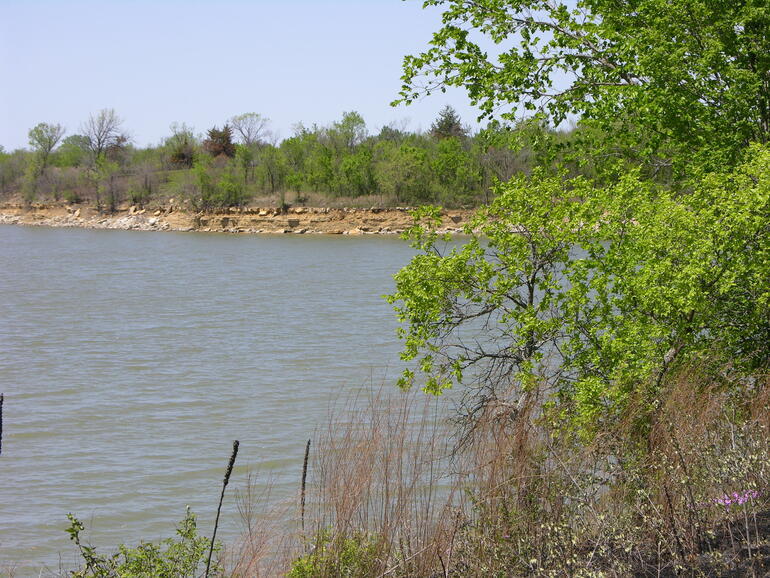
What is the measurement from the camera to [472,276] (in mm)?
9578

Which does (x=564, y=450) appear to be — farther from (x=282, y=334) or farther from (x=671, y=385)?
(x=282, y=334)

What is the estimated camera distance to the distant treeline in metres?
88.9

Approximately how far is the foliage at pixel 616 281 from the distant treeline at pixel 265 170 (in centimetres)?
6663

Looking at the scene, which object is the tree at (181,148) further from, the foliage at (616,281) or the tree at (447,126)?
the foliage at (616,281)

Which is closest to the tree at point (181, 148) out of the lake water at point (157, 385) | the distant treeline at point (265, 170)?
the distant treeline at point (265, 170)

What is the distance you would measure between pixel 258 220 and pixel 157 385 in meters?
72.5

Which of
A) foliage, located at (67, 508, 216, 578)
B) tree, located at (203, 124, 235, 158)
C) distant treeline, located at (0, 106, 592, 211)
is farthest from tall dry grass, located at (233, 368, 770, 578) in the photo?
tree, located at (203, 124, 235, 158)

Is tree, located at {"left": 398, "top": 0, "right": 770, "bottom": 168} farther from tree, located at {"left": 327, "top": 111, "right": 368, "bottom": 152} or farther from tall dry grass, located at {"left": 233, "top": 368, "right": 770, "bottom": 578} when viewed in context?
tree, located at {"left": 327, "top": 111, "right": 368, "bottom": 152}

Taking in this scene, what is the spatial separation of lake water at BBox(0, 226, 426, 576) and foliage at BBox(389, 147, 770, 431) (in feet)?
4.71

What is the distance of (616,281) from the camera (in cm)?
866

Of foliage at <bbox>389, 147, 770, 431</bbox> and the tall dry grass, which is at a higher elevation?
foliage at <bbox>389, 147, 770, 431</bbox>

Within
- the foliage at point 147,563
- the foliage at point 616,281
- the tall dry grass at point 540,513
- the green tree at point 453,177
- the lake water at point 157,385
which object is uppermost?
the green tree at point 453,177

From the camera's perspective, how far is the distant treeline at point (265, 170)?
8894cm

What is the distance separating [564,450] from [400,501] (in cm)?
130
